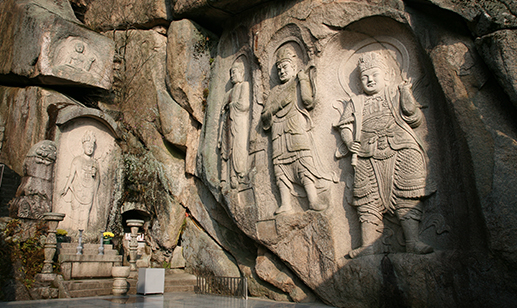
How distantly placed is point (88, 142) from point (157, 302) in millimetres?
4512

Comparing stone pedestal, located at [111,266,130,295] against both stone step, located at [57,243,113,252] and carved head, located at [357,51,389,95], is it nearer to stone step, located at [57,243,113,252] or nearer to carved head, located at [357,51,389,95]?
stone step, located at [57,243,113,252]

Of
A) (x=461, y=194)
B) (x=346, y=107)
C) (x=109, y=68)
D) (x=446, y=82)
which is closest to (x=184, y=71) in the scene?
(x=109, y=68)

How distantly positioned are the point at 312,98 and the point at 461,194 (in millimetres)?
2855

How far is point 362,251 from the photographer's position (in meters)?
5.64

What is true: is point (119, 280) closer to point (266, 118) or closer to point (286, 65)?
point (266, 118)

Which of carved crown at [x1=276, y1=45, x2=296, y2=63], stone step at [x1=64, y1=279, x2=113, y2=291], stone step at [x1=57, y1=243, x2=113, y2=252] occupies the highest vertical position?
carved crown at [x1=276, y1=45, x2=296, y2=63]

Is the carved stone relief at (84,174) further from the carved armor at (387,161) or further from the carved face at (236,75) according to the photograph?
the carved armor at (387,161)

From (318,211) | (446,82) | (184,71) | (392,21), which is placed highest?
(184,71)

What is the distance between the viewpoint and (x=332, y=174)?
635 cm

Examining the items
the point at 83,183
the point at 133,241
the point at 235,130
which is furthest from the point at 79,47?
the point at 133,241

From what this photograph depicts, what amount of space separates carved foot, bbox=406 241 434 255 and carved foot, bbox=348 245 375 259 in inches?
20.6

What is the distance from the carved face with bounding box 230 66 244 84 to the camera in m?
8.07

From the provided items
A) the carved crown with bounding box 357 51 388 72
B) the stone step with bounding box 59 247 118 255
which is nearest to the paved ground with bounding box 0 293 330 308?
the stone step with bounding box 59 247 118 255

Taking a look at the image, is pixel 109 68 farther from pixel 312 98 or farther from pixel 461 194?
pixel 461 194
